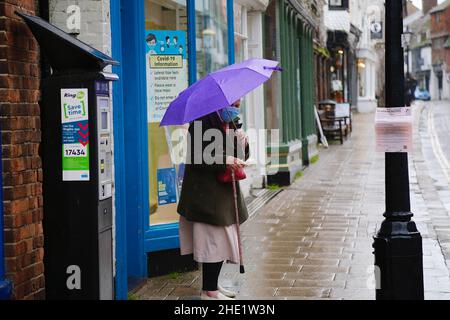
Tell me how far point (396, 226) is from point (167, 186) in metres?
2.77

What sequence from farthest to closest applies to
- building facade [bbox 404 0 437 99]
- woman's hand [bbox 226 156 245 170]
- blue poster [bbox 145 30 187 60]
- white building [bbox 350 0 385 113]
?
building facade [bbox 404 0 437 99] → white building [bbox 350 0 385 113] → blue poster [bbox 145 30 187 60] → woman's hand [bbox 226 156 245 170]

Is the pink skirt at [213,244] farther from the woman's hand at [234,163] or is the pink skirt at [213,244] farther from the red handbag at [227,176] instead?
the woman's hand at [234,163]

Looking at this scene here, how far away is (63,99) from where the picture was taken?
5363 mm

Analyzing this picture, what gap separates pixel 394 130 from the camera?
239 inches

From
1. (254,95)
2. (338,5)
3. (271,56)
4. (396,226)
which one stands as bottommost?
(396,226)

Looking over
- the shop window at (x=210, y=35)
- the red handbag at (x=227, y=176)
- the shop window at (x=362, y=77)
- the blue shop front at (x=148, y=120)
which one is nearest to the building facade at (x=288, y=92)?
the shop window at (x=210, y=35)

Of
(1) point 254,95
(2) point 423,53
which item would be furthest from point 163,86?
(2) point 423,53

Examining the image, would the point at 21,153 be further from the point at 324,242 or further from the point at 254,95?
the point at 254,95

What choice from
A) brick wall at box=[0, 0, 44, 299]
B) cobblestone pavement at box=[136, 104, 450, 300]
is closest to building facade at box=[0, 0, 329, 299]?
brick wall at box=[0, 0, 44, 299]

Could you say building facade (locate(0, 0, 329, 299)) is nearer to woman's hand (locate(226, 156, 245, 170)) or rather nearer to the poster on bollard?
woman's hand (locate(226, 156, 245, 170))

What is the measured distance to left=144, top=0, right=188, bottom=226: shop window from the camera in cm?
785

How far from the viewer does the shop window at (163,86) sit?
7.85 metres
